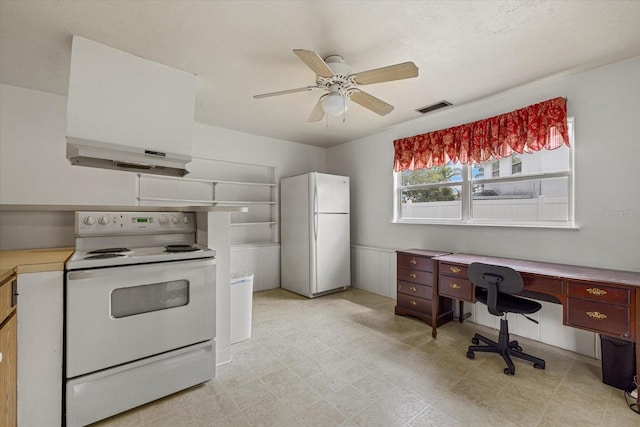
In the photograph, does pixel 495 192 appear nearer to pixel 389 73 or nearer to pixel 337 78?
pixel 389 73

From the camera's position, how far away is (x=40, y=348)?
4.80 ft

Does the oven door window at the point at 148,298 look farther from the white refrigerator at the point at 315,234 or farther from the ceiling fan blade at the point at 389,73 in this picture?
the white refrigerator at the point at 315,234

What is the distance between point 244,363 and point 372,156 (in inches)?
130

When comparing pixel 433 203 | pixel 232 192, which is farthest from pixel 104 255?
pixel 433 203

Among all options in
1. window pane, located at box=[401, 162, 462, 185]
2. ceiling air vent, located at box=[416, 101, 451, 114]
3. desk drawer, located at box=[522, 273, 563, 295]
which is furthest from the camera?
window pane, located at box=[401, 162, 462, 185]

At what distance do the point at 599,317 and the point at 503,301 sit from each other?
22.6 inches

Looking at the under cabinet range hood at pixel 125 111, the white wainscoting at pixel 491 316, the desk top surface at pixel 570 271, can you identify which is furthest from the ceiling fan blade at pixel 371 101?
the white wainscoting at pixel 491 316

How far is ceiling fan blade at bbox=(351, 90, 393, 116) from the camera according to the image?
2.26 meters

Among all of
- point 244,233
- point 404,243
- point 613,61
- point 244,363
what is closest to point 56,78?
Result: point 244,233

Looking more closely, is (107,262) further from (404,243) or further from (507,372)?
(404,243)

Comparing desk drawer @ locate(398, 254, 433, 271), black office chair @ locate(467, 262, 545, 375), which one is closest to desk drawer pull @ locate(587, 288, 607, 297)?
black office chair @ locate(467, 262, 545, 375)

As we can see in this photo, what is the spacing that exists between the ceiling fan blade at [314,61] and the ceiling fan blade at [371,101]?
15.5 inches

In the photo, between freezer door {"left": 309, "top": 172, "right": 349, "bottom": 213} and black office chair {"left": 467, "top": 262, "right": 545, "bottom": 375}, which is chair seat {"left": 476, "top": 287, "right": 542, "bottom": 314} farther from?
freezer door {"left": 309, "top": 172, "right": 349, "bottom": 213}

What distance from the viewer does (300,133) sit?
4.30 m
